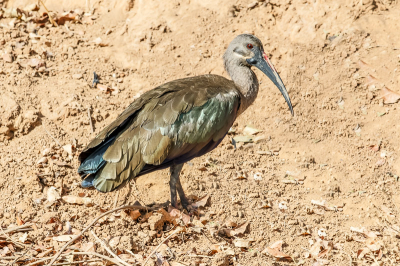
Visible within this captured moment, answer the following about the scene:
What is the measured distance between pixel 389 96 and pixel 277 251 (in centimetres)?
293

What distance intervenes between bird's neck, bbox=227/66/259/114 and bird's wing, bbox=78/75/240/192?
0.38 m

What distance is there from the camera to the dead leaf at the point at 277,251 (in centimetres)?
481

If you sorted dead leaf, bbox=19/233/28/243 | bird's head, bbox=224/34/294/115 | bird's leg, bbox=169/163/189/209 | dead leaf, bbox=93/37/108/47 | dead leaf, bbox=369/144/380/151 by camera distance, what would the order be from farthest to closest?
dead leaf, bbox=93/37/108/47, dead leaf, bbox=369/144/380/151, bird's head, bbox=224/34/294/115, bird's leg, bbox=169/163/189/209, dead leaf, bbox=19/233/28/243

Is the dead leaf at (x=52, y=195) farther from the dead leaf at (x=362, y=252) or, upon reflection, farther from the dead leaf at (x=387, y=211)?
the dead leaf at (x=387, y=211)

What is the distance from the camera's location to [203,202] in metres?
5.41

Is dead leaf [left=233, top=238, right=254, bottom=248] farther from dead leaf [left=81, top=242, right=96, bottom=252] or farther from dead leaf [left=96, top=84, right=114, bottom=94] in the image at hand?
dead leaf [left=96, top=84, right=114, bottom=94]

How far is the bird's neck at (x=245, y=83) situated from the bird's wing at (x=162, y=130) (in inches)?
15.1

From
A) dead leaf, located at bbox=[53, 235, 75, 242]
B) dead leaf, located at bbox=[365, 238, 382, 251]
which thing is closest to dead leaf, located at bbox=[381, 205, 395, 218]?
dead leaf, located at bbox=[365, 238, 382, 251]

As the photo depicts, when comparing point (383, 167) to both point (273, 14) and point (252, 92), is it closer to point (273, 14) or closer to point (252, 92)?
point (252, 92)

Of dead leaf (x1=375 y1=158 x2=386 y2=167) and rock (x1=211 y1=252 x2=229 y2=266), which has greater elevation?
rock (x1=211 y1=252 x2=229 y2=266)

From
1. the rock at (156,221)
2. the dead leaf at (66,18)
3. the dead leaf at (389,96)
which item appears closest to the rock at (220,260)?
the rock at (156,221)

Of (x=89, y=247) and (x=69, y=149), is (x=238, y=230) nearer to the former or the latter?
(x=89, y=247)

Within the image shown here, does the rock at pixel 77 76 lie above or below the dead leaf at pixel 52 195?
above

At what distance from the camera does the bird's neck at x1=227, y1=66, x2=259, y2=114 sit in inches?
221
